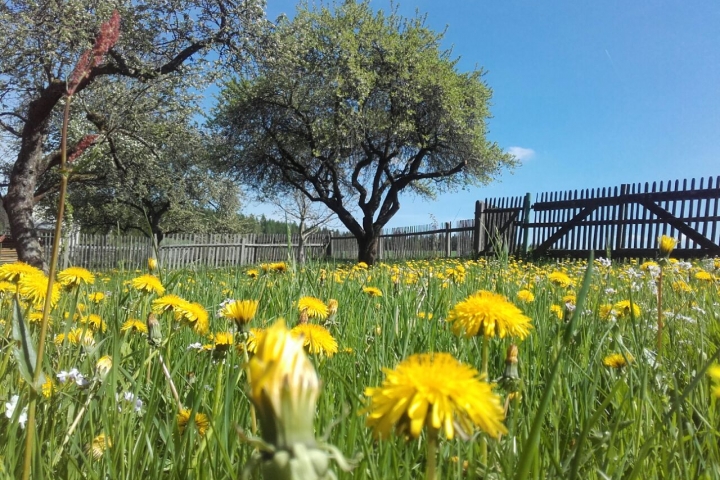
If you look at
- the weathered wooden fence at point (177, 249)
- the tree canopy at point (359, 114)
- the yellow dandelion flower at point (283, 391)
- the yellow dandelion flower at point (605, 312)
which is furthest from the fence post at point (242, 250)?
the yellow dandelion flower at point (283, 391)

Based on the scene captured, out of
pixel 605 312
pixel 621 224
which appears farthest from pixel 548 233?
pixel 605 312

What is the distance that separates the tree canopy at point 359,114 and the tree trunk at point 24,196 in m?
5.76

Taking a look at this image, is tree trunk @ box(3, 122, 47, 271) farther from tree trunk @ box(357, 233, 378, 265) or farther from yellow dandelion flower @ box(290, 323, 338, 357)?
yellow dandelion flower @ box(290, 323, 338, 357)

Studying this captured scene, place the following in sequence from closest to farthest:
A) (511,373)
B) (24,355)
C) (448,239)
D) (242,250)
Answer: (24,355)
(511,373)
(448,239)
(242,250)

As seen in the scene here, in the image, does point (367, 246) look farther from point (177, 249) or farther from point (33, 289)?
point (33, 289)

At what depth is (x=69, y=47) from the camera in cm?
970

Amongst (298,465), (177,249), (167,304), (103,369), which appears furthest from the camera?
(177,249)

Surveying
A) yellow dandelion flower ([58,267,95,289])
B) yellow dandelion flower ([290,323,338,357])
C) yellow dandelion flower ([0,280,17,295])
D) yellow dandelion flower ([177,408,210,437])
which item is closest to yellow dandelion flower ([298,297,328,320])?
yellow dandelion flower ([290,323,338,357])

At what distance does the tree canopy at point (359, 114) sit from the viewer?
14.2 m

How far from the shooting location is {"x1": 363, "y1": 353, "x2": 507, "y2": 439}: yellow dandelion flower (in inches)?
14.2

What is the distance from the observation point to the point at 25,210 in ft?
33.8

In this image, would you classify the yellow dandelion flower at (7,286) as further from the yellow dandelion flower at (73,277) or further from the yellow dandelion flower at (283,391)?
the yellow dandelion flower at (283,391)

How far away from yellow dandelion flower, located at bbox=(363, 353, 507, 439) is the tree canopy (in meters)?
13.2

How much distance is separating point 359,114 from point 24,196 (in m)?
8.58
